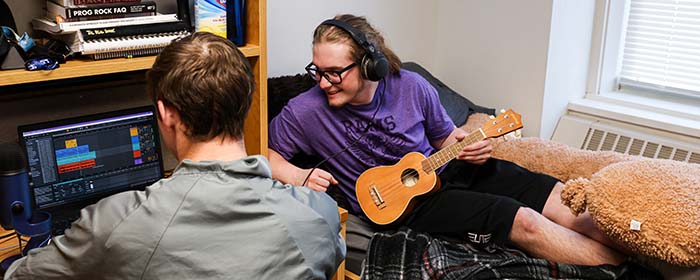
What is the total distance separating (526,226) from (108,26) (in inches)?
47.3

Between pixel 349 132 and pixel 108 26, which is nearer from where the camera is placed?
pixel 108 26

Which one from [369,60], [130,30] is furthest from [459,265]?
[130,30]

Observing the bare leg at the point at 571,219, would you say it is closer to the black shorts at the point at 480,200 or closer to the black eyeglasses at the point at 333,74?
the black shorts at the point at 480,200

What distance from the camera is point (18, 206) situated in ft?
5.27

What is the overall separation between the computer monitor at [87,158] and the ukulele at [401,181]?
592mm

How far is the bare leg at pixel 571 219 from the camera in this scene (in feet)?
6.43

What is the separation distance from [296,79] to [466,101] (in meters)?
0.78

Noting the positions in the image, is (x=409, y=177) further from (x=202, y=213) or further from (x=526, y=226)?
(x=202, y=213)

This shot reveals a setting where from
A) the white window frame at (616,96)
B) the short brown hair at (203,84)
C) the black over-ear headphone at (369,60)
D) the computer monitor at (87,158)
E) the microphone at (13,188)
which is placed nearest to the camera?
A: the short brown hair at (203,84)

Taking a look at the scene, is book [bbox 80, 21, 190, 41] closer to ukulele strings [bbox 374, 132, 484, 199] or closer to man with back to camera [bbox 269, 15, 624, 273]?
man with back to camera [bbox 269, 15, 624, 273]

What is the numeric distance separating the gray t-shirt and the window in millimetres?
1883

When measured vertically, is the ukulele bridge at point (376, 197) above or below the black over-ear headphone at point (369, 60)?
below

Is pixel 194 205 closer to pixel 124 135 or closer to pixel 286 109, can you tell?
pixel 124 135

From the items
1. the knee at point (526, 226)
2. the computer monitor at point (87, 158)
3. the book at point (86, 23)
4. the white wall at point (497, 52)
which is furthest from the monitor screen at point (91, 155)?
the white wall at point (497, 52)
